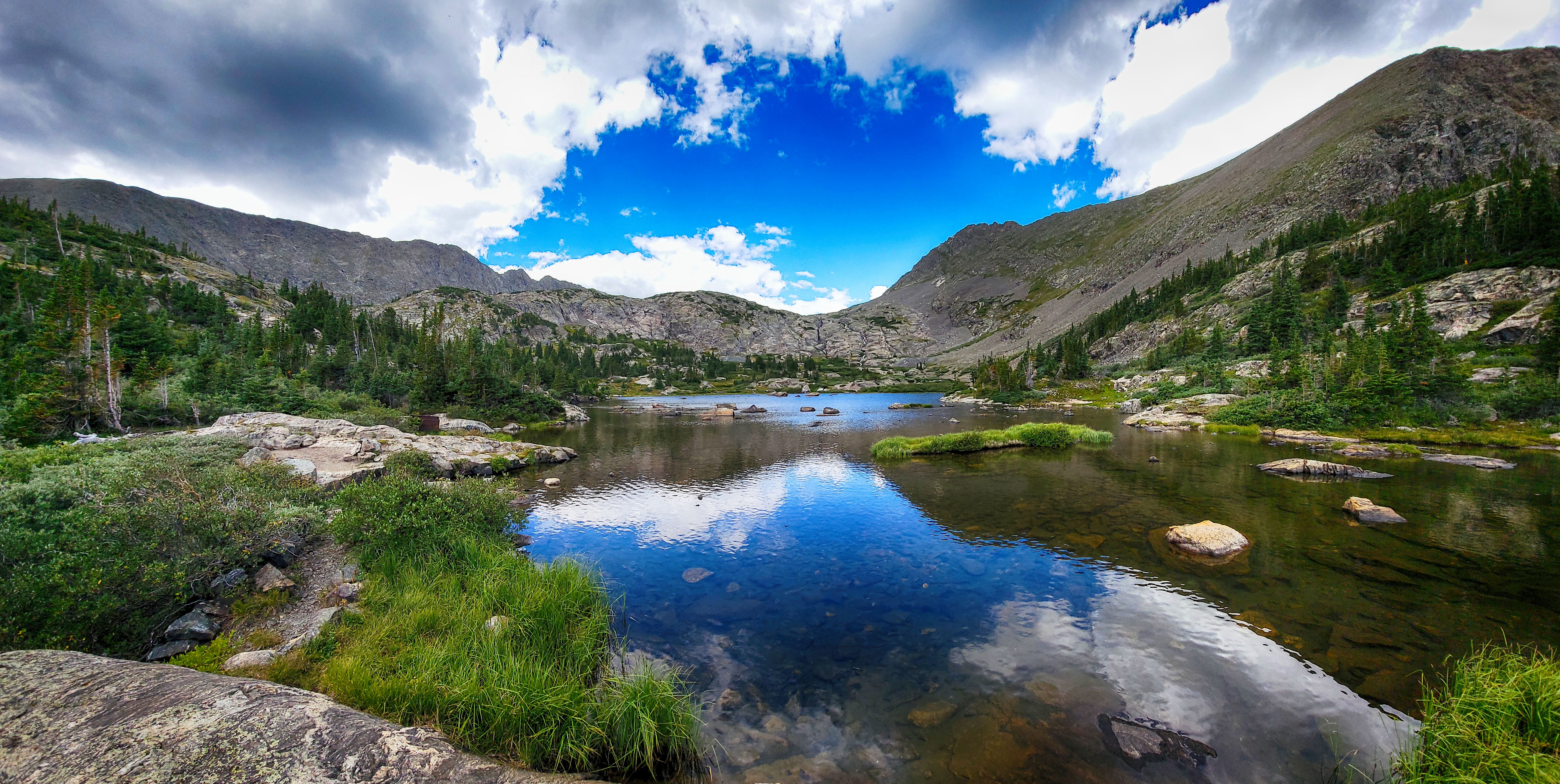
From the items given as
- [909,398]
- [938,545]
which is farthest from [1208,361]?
[938,545]

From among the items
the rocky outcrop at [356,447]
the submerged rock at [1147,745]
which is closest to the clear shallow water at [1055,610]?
the submerged rock at [1147,745]

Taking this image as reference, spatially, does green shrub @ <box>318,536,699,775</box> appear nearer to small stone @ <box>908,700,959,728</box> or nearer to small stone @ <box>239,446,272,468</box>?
small stone @ <box>908,700,959,728</box>

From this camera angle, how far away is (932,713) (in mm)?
10500

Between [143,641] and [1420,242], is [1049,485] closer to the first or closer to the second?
[143,641]

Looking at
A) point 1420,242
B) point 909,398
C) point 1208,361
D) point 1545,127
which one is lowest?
point 909,398

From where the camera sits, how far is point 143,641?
30.9 ft

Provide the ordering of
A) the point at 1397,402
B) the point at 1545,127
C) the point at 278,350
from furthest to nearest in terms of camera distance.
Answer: the point at 1545,127
the point at 278,350
the point at 1397,402

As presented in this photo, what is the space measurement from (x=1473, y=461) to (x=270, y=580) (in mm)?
63360

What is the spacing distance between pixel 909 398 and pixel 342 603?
140 meters

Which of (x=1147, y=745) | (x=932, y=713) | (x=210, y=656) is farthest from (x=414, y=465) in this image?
(x=1147, y=745)

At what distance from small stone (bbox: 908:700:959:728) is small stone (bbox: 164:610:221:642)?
14764mm

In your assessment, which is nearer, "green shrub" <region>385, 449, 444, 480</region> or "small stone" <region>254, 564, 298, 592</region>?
"small stone" <region>254, 564, 298, 592</region>

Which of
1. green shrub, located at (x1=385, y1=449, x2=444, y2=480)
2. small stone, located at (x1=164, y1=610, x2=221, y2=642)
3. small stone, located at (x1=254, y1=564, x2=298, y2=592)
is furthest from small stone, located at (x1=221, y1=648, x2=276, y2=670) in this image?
green shrub, located at (x1=385, y1=449, x2=444, y2=480)

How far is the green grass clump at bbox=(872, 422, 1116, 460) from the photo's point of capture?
142ft
